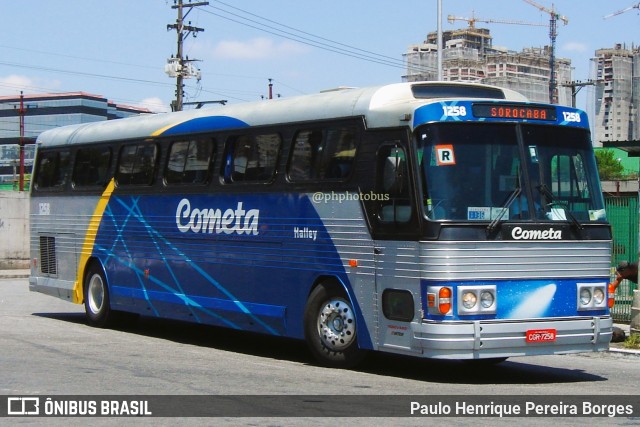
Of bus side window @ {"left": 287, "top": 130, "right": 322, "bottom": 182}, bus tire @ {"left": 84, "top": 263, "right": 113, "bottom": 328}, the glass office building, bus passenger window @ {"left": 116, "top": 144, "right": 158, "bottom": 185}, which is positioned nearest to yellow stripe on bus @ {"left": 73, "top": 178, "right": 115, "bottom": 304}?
bus tire @ {"left": 84, "top": 263, "right": 113, "bottom": 328}

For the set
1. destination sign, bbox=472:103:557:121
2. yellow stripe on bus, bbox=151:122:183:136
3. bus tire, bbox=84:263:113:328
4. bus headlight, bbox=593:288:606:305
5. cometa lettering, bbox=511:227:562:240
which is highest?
yellow stripe on bus, bbox=151:122:183:136

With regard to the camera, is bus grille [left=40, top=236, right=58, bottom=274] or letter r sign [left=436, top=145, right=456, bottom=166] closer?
letter r sign [left=436, top=145, right=456, bottom=166]

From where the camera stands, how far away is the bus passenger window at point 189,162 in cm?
1585

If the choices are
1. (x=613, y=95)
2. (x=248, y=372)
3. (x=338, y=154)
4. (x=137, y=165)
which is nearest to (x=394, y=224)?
(x=338, y=154)

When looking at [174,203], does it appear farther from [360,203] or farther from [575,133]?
[575,133]

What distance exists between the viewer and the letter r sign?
1179 centimetres

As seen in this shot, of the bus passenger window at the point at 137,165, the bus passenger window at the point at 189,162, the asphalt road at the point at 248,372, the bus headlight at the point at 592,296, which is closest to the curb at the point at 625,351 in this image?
the asphalt road at the point at 248,372

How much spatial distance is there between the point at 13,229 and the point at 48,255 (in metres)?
18.9

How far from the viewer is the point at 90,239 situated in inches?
750

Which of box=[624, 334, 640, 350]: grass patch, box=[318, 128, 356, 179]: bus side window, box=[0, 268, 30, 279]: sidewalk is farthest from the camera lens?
box=[0, 268, 30, 279]: sidewalk

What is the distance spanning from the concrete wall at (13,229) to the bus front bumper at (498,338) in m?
29.2

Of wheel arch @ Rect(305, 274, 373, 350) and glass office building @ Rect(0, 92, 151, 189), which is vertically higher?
glass office building @ Rect(0, 92, 151, 189)

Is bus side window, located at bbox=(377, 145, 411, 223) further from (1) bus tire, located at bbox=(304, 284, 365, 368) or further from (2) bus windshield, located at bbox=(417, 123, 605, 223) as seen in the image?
(1) bus tire, located at bbox=(304, 284, 365, 368)

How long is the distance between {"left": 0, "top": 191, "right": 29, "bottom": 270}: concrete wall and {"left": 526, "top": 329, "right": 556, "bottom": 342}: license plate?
96.5 feet
